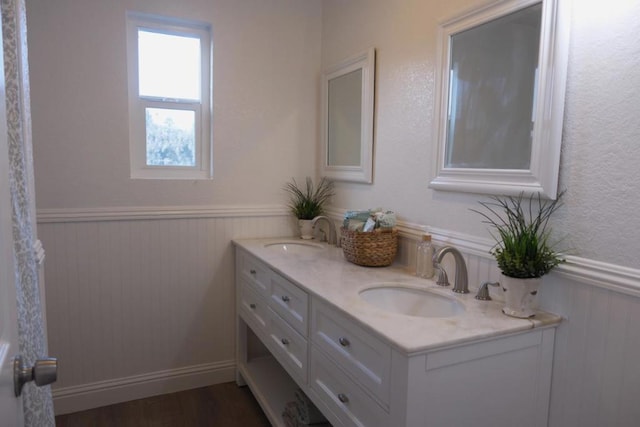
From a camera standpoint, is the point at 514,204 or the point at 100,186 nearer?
the point at 514,204

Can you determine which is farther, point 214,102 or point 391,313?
point 214,102

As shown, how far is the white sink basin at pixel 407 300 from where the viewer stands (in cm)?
152

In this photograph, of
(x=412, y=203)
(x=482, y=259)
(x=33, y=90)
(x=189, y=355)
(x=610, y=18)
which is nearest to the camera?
(x=610, y=18)

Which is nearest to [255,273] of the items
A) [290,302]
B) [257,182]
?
[290,302]

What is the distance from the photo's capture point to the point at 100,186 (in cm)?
225

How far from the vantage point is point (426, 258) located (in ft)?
5.59

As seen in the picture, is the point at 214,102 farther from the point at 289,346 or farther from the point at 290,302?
the point at 289,346

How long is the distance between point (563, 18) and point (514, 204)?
1.81 ft

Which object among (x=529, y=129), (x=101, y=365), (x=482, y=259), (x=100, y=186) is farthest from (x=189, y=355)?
(x=529, y=129)

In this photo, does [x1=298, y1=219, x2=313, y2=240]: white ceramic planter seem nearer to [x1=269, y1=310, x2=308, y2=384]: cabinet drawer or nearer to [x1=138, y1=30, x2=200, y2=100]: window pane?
[x1=269, y1=310, x2=308, y2=384]: cabinet drawer

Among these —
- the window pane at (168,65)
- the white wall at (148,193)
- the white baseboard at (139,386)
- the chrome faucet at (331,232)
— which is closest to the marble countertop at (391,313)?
the chrome faucet at (331,232)

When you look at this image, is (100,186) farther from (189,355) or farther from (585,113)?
(585,113)

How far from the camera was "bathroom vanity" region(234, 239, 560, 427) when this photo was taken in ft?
3.59

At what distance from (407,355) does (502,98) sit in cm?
90
